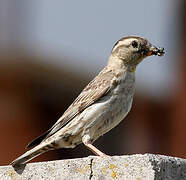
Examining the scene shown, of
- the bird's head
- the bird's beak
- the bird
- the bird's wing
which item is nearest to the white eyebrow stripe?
the bird's head

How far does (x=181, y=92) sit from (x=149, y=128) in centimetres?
133

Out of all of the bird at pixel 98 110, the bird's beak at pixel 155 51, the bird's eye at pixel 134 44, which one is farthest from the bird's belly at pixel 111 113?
the bird's eye at pixel 134 44

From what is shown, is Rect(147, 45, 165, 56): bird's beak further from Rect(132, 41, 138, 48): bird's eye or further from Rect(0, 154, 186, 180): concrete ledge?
Rect(0, 154, 186, 180): concrete ledge

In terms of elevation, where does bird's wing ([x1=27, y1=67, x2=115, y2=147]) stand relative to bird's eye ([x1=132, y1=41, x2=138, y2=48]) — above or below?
below

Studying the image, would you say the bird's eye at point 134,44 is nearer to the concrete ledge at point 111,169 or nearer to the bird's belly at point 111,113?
the bird's belly at point 111,113

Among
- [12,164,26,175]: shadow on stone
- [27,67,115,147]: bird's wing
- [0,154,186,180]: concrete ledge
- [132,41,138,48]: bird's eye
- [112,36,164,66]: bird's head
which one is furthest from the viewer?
Answer: [132,41,138,48]: bird's eye

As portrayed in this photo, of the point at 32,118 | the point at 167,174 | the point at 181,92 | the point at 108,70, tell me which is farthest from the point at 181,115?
the point at 167,174

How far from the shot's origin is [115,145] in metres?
19.3

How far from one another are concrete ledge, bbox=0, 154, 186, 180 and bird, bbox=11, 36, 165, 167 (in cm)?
98

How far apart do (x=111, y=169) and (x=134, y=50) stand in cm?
273

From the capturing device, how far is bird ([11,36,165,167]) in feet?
26.8

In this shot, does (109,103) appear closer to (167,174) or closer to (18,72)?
(167,174)

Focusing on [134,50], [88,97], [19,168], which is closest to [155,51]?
[134,50]

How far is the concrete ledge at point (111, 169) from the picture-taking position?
625 centimetres
